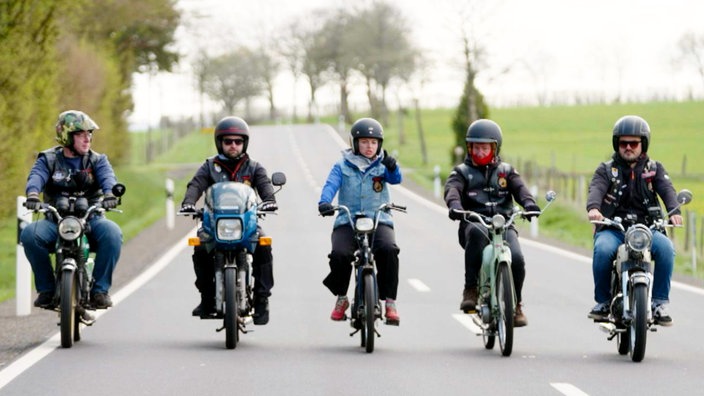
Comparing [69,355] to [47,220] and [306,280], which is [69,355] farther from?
[306,280]

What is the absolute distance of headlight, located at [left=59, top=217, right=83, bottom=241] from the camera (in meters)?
10.8

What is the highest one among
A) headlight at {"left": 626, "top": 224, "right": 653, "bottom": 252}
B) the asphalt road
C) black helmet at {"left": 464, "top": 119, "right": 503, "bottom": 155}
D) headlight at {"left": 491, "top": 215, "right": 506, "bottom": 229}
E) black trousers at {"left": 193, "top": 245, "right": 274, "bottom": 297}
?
black helmet at {"left": 464, "top": 119, "right": 503, "bottom": 155}

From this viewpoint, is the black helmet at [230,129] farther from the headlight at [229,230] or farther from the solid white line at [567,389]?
the solid white line at [567,389]

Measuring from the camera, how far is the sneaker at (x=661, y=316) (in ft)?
34.2

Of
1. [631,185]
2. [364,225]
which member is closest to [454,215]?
[364,225]

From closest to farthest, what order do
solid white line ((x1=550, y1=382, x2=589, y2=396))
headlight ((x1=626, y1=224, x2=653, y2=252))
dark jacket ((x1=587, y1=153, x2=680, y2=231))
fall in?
solid white line ((x1=550, y1=382, x2=589, y2=396)) → headlight ((x1=626, y1=224, x2=653, y2=252)) → dark jacket ((x1=587, y1=153, x2=680, y2=231))

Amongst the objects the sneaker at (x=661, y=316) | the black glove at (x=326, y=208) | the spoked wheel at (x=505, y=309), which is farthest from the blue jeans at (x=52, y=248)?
the sneaker at (x=661, y=316)

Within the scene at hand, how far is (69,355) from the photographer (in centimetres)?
1041

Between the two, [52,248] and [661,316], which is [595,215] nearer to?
[661,316]

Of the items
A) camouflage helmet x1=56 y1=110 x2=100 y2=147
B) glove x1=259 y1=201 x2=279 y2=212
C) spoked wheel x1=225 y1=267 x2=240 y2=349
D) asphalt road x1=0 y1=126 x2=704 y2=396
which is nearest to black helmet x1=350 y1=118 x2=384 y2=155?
glove x1=259 y1=201 x2=279 y2=212

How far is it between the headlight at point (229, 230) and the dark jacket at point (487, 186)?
1.69 meters

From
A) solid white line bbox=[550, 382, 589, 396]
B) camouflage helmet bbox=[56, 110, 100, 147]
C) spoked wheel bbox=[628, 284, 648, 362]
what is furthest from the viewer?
camouflage helmet bbox=[56, 110, 100, 147]

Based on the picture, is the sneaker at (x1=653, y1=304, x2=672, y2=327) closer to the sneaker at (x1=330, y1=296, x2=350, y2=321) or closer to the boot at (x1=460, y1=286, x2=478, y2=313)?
the boot at (x1=460, y1=286, x2=478, y2=313)

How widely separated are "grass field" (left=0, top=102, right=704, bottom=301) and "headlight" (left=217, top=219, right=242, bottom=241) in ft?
19.3
